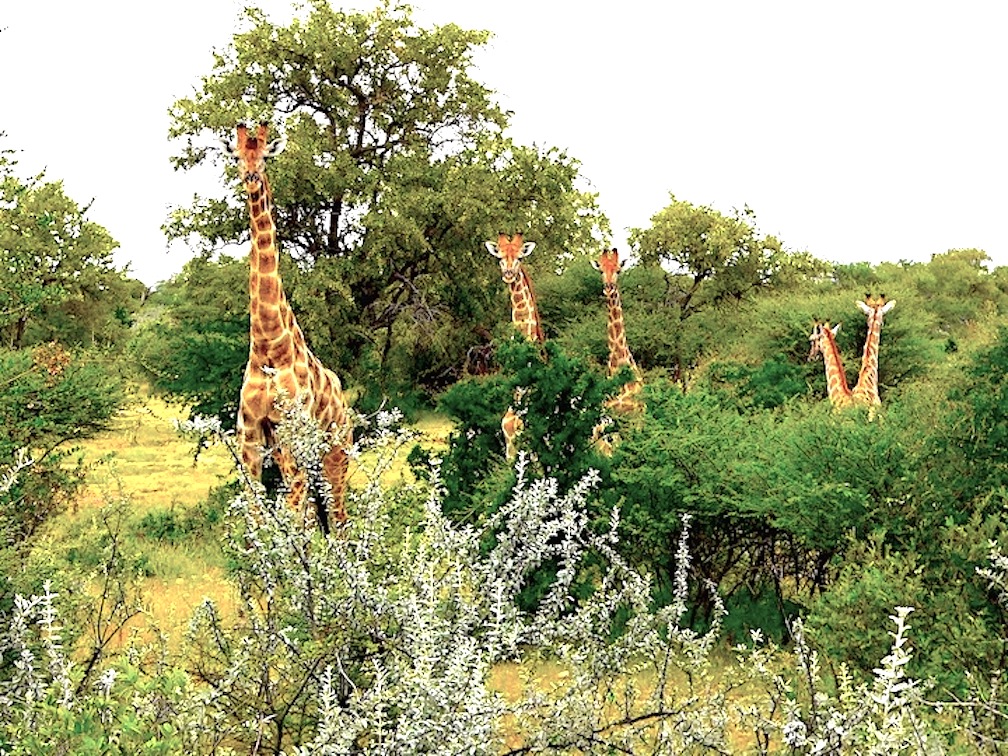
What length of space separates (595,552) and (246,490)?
139 inches

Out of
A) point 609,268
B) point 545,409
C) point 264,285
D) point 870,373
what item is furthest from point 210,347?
point 870,373

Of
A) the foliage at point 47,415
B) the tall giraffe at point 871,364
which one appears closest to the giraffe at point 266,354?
the foliage at point 47,415

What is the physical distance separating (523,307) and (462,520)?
605cm

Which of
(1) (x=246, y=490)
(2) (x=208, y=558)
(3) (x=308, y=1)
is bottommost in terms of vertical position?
(2) (x=208, y=558)

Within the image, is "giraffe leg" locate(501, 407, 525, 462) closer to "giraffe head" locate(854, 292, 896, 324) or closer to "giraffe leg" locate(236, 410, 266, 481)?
"giraffe leg" locate(236, 410, 266, 481)

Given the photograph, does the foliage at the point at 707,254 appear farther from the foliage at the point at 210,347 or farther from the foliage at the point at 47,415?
the foliage at the point at 47,415

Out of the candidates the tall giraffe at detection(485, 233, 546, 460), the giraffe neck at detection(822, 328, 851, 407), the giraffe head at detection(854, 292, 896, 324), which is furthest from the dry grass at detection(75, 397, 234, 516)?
the giraffe head at detection(854, 292, 896, 324)

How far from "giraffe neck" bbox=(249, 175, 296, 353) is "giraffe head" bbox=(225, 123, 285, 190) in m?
0.12

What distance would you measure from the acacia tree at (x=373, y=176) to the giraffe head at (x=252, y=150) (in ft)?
18.6

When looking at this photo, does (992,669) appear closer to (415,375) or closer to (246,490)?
(246,490)

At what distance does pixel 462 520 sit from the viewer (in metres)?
6.10

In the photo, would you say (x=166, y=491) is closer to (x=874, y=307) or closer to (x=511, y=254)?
(x=511, y=254)

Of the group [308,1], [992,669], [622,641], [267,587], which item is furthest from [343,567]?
[308,1]

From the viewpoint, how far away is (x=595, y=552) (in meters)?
6.86
